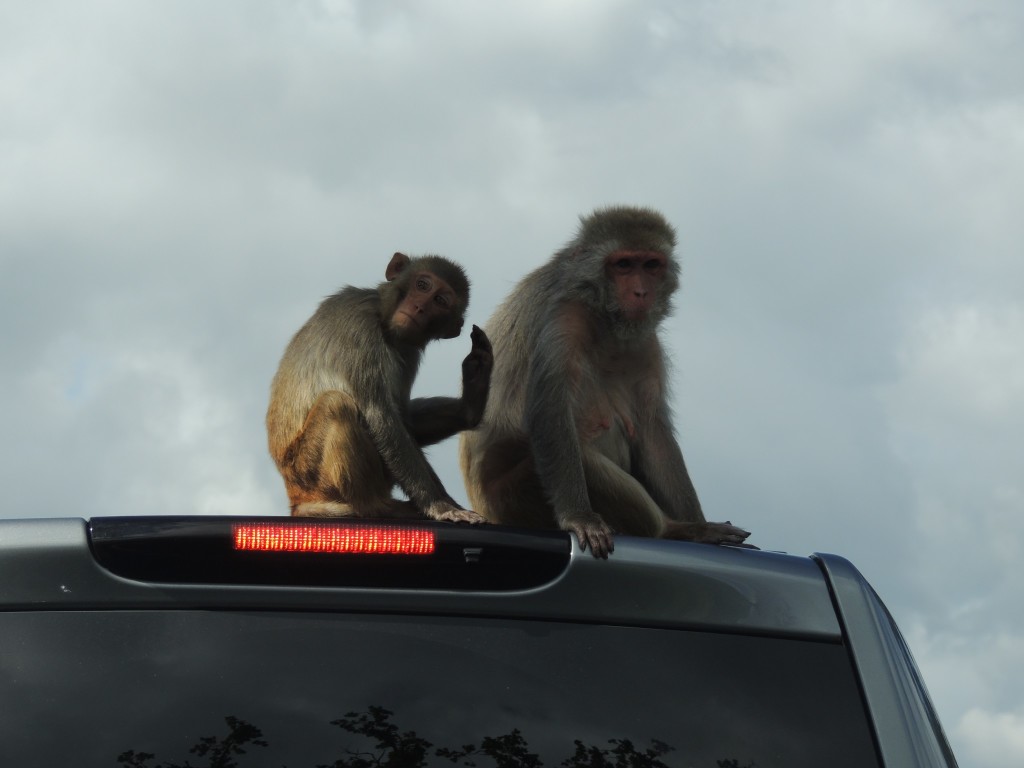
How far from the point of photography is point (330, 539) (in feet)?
8.13

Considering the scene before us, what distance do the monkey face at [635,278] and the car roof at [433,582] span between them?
474 centimetres

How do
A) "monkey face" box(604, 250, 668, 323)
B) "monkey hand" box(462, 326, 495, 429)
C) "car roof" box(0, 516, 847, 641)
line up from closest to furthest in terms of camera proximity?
"car roof" box(0, 516, 847, 641) < "monkey hand" box(462, 326, 495, 429) < "monkey face" box(604, 250, 668, 323)

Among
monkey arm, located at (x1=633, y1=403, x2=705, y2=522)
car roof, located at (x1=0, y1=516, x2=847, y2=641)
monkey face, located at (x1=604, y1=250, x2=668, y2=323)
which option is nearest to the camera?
car roof, located at (x1=0, y1=516, x2=847, y2=641)

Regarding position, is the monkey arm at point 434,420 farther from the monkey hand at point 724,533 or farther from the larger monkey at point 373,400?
the monkey hand at point 724,533

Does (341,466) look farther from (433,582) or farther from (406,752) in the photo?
(406,752)

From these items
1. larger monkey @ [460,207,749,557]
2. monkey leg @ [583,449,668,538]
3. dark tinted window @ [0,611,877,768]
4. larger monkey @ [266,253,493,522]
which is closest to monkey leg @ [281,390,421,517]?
larger monkey @ [266,253,493,522]

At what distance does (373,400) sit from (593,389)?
1.35 metres

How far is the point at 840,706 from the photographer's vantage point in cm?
235

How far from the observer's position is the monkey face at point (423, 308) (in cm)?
657

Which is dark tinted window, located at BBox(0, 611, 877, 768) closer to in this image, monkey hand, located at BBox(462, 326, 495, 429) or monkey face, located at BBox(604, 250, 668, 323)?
Answer: monkey hand, located at BBox(462, 326, 495, 429)

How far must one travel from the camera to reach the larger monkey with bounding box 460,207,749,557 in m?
6.81

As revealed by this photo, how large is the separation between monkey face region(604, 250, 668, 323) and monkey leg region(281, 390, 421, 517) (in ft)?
5.51

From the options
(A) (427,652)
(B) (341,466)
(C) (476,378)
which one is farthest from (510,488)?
(A) (427,652)

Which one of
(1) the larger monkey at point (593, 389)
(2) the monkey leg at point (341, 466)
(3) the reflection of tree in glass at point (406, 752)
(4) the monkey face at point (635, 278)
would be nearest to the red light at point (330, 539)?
(3) the reflection of tree in glass at point (406, 752)
